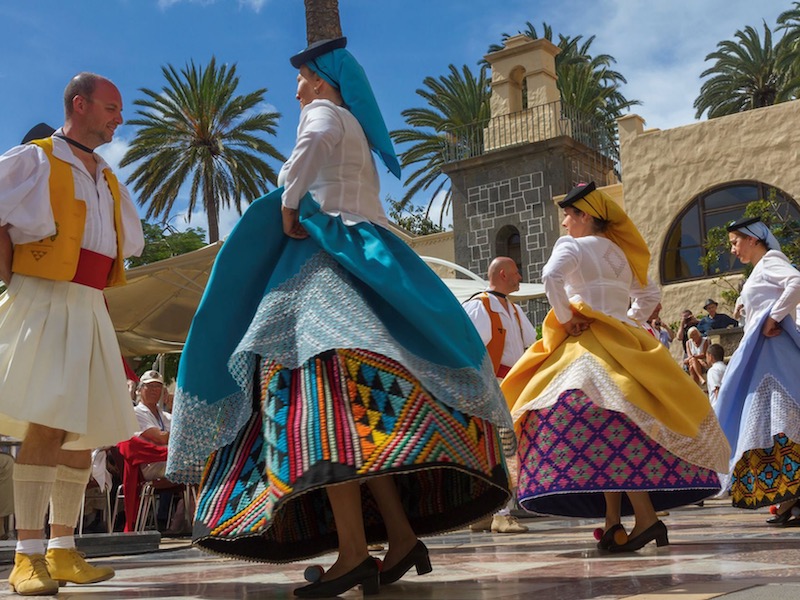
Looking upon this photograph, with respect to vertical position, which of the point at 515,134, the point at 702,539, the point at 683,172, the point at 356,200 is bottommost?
the point at 702,539

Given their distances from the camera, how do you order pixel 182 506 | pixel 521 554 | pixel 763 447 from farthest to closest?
1. pixel 182 506
2. pixel 763 447
3. pixel 521 554

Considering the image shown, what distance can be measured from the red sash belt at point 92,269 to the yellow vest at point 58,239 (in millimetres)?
38

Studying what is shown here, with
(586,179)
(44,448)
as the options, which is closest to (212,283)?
(44,448)

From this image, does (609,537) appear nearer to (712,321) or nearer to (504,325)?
(504,325)

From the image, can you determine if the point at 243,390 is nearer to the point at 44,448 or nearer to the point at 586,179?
the point at 44,448

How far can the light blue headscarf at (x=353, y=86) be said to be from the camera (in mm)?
3816

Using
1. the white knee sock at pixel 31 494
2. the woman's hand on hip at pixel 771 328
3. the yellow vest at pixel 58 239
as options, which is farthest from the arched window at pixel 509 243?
the white knee sock at pixel 31 494

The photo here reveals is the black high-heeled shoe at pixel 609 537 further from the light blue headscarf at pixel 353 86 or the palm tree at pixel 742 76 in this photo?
the palm tree at pixel 742 76

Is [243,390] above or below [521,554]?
above

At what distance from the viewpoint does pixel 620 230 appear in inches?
210

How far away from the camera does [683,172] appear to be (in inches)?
927

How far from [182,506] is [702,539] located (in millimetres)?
5493

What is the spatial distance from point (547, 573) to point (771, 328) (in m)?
3.30

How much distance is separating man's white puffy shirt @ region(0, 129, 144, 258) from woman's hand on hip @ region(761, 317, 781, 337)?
149 inches
